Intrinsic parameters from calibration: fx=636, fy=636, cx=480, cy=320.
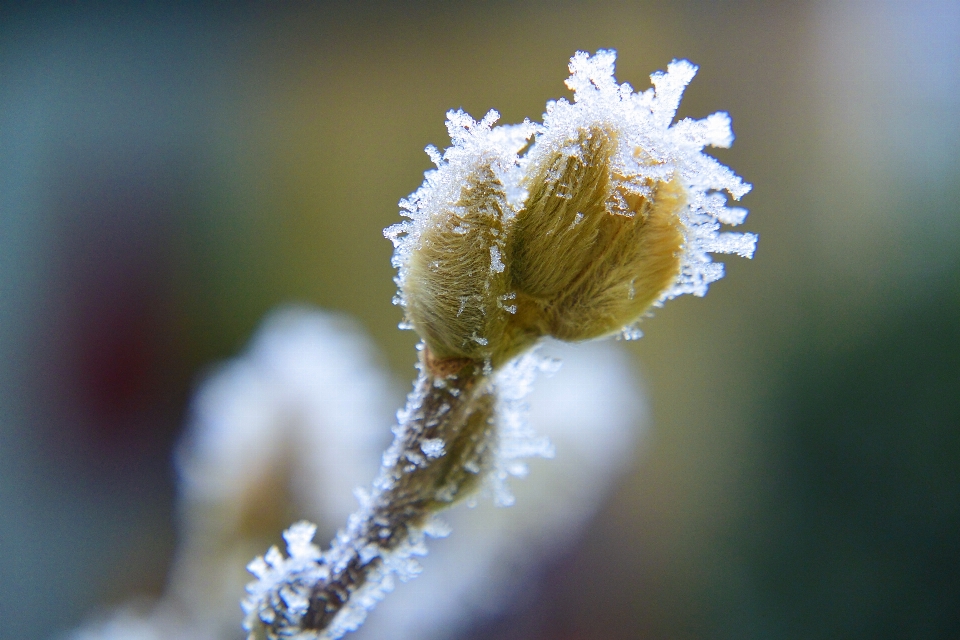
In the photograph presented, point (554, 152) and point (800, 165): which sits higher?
point (800, 165)

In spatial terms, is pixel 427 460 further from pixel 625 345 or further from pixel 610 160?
pixel 625 345

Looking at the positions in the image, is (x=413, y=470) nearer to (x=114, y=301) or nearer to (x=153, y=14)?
(x=114, y=301)

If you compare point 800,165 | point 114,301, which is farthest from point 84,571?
point 800,165

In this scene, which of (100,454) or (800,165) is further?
(800,165)

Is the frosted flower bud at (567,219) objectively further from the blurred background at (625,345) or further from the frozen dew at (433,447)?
the blurred background at (625,345)

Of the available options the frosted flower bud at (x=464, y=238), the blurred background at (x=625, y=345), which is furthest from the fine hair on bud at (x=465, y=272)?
the blurred background at (x=625, y=345)

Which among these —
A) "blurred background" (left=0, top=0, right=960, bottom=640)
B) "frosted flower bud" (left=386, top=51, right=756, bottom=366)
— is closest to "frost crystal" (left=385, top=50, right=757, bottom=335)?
"frosted flower bud" (left=386, top=51, right=756, bottom=366)

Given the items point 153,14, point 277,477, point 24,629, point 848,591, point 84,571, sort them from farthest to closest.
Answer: point 153,14 < point 84,571 < point 848,591 < point 24,629 < point 277,477
